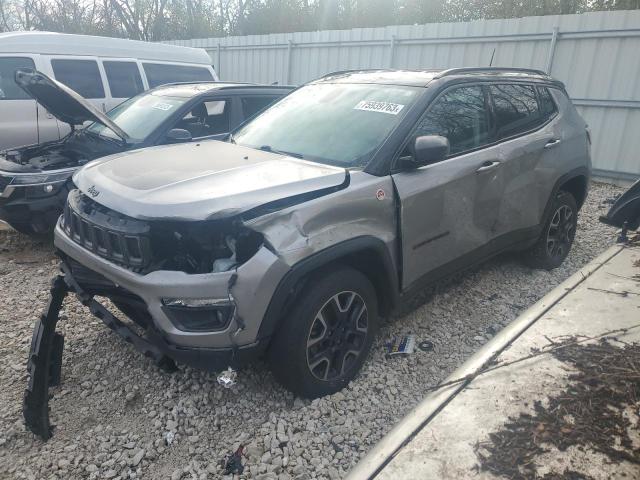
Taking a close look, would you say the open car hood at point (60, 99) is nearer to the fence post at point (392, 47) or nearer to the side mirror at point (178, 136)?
the side mirror at point (178, 136)

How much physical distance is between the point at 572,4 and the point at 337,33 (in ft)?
25.0

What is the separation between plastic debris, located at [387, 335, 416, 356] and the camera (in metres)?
3.36

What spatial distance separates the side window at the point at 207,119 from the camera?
539cm

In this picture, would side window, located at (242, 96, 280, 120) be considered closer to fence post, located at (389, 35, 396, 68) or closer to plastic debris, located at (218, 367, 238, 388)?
plastic debris, located at (218, 367, 238, 388)

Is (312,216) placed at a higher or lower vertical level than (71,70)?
lower

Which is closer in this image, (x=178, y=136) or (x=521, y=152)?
(x=521, y=152)

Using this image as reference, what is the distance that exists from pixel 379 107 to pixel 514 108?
1.47m

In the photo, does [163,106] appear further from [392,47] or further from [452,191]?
[392,47]

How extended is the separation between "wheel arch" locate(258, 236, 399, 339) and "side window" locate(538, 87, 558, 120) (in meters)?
2.46

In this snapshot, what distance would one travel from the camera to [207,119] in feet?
18.4

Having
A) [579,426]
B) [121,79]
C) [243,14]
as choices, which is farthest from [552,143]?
[243,14]

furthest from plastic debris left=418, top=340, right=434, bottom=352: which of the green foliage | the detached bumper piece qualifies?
the green foliage

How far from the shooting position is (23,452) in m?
2.51

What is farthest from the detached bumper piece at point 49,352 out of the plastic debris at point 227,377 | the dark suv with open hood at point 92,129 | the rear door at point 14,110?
the rear door at point 14,110
